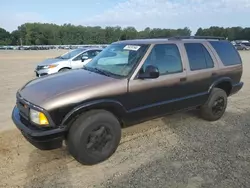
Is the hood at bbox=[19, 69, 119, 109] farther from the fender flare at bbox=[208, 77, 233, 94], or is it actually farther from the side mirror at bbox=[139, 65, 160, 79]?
the fender flare at bbox=[208, 77, 233, 94]

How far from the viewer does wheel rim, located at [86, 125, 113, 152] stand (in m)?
3.74

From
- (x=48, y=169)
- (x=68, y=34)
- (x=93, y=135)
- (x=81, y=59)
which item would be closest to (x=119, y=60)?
(x=93, y=135)

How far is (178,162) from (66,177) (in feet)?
5.38

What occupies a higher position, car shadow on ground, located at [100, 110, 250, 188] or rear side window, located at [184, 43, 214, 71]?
rear side window, located at [184, 43, 214, 71]

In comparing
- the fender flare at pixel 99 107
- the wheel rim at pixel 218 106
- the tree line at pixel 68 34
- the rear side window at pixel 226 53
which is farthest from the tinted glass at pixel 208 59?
the tree line at pixel 68 34

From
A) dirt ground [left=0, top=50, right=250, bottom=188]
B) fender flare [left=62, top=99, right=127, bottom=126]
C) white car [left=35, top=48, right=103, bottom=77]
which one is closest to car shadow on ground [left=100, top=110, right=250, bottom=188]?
dirt ground [left=0, top=50, right=250, bottom=188]

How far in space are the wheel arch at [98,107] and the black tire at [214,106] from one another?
2.18 meters

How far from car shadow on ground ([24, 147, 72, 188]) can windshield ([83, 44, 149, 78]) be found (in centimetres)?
152

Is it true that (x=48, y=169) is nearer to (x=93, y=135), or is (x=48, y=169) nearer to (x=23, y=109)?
(x=93, y=135)

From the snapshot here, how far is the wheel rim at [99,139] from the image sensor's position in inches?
147

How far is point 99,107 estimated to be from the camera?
12.4ft

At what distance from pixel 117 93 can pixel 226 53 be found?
315 cm

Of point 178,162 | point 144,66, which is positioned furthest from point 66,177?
point 144,66

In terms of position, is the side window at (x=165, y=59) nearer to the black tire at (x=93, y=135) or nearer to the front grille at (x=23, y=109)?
the black tire at (x=93, y=135)
